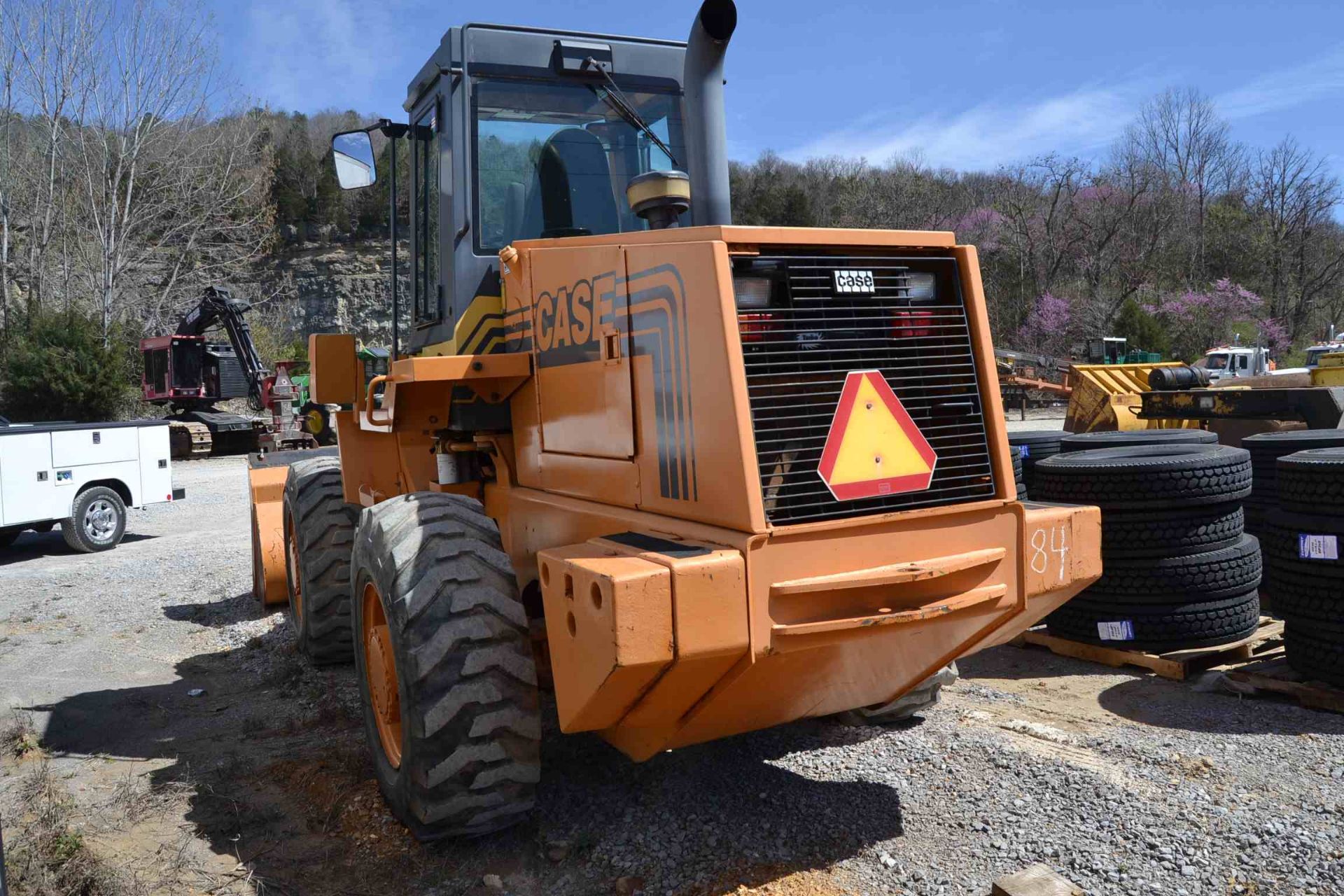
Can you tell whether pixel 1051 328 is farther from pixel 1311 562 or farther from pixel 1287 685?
pixel 1287 685

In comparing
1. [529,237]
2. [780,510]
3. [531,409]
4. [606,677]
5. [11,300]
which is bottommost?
[606,677]

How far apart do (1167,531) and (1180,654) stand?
2.26 ft

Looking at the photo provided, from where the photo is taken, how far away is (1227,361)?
27.2 m

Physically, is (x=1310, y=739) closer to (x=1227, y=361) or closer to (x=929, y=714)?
(x=929, y=714)

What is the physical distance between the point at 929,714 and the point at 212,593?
6.86 metres

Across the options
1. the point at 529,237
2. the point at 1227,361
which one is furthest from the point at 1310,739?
the point at 1227,361

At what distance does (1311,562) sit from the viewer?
504 cm

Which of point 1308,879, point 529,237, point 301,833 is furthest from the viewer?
point 529,237

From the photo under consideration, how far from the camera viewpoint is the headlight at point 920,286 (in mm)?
3355

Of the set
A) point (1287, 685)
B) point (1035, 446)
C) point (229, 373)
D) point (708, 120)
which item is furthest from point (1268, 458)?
point (229, 373)

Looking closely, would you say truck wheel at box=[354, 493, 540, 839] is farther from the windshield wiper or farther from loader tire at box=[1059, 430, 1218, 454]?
loader tire at box=[1059, 430, 1218, 454]

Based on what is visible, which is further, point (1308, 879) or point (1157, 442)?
point (1157, 442)

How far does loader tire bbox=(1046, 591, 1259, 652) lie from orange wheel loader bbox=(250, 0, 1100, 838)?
2094 mm

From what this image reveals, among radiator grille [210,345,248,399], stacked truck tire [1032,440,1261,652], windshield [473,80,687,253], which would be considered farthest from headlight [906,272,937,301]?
radiator grille [210,345,248,399]
